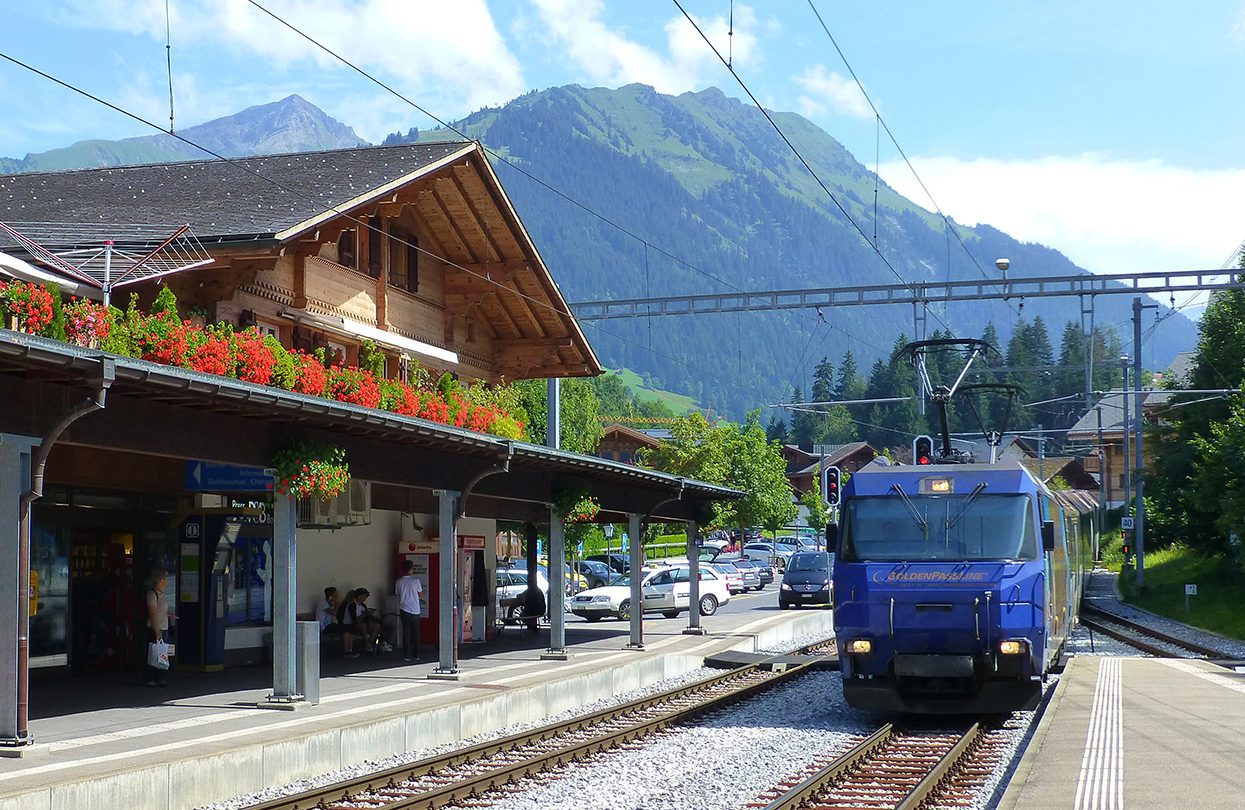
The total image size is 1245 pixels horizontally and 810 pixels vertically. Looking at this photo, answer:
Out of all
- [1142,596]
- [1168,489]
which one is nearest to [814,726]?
[1142,596]

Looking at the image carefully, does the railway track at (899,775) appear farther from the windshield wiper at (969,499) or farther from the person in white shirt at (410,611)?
the person in white shirt at (410,611)

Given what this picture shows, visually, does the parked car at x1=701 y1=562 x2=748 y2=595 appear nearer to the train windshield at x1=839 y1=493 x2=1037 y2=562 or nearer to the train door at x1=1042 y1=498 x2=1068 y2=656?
the train door at x1=1042 y1=498 x2=1068 y2=656

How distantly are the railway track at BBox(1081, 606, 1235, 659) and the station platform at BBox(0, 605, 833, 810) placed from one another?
1077 centimetres

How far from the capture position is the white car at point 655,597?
37.4 metres

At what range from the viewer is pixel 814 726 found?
16.8m

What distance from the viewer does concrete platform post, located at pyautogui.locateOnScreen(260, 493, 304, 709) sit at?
582 inches

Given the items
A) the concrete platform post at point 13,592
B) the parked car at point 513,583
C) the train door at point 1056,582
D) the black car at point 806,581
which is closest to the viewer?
the concrete platform post at point 13,592

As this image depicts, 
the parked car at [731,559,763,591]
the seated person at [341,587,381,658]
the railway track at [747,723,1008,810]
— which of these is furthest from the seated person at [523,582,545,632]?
the parked car at [731,559,763,591]

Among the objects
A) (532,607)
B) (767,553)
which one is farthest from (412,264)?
(767,553)

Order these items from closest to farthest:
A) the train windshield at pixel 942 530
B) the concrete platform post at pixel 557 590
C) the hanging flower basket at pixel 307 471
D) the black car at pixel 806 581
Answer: the hanging flower basket at pixel 307 471, the train windshield at pixel 942 530, the concrete platform post at pixel 557 590, the black car at pixel 806 581

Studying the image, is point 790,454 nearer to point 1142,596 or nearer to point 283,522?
point 1142,596

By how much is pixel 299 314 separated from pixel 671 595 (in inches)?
771

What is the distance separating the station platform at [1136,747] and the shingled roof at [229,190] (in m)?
11.7

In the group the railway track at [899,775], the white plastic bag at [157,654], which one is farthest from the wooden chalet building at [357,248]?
the railway track at [899,775]
